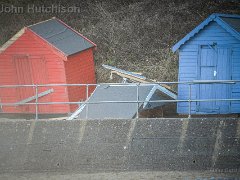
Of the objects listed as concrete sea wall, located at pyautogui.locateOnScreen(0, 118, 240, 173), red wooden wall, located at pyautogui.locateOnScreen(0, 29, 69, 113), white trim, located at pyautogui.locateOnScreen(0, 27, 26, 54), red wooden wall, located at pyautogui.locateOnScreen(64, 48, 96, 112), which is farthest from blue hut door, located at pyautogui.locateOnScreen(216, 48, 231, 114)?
white trim, located at pyautogui.locateOnScreen(0, 27, 26, 54)

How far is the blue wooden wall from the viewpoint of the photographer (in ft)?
35.4

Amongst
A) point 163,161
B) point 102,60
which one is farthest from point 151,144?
point 102,60

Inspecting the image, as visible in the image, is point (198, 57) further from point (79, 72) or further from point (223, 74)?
point (79, 72)

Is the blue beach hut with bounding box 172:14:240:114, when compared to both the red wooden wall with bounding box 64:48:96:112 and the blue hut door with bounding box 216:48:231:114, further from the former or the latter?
the red wooden wall with bounding box 64:48:96:112

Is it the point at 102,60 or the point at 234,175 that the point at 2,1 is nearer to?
the point at 102,60

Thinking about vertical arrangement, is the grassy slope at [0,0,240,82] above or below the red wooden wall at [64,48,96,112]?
above

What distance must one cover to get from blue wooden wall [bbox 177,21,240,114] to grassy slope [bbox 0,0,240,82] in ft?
12.2

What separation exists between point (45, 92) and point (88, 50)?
8.55 ft

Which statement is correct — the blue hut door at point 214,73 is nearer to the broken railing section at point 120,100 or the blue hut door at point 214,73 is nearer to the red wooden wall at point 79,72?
the broken railing section at point 120,100

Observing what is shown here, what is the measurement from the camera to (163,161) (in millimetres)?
9211

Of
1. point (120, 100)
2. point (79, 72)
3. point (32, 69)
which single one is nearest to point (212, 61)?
point (120, 100)

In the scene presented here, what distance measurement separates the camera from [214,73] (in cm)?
1106

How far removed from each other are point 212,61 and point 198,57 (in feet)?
1.58

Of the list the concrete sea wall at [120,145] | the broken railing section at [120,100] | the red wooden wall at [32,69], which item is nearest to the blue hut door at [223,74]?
the broken railing section at [120,100]
